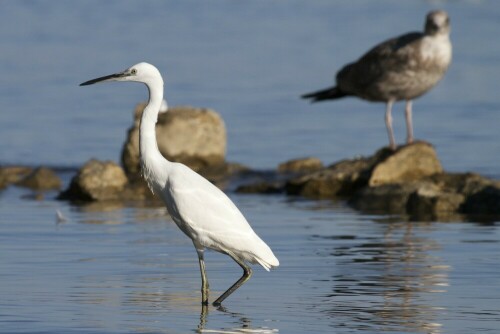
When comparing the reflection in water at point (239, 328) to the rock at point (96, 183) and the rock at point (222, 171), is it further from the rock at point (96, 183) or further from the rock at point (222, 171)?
the rock at point (222, 171)

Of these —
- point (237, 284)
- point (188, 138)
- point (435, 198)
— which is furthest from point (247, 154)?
point (237, 284)

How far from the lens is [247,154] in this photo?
25.0 metres

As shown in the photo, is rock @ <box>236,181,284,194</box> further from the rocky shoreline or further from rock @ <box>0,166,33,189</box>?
rock @ <box>0,166,33,189</box>

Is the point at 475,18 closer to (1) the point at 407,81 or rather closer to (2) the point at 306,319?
(1) the point at 407,81

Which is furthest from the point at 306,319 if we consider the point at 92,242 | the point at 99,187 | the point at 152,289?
the point at 99,187

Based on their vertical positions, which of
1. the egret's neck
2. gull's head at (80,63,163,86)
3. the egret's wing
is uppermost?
gull's head at (80,63,163,86)

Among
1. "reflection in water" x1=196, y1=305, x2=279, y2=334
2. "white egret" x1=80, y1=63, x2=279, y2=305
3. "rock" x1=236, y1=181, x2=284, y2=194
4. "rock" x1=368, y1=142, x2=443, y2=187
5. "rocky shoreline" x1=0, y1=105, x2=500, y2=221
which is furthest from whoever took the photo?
"rock" x1=236, y1=181, x2=284, y2=194

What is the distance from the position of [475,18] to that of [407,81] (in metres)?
35.4

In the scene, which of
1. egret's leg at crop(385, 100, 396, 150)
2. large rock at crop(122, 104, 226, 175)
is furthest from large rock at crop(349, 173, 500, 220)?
large rock at crop(122, 104, 226, 175)

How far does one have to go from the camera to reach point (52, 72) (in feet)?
122

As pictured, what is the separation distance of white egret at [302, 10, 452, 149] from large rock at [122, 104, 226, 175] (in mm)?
2386

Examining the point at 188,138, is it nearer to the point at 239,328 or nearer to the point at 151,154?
the point at 151,154

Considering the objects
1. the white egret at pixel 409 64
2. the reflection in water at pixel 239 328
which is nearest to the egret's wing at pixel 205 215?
the reflection in water at pixel 239 328

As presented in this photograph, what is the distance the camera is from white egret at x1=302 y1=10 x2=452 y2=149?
2044 centimetres
